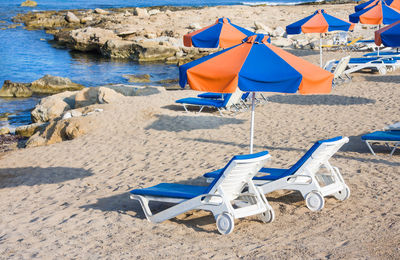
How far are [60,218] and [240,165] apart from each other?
2.61m

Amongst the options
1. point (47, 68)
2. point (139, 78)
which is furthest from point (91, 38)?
point (139, 78)

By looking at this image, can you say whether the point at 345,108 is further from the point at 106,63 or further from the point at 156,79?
the point at 106,63

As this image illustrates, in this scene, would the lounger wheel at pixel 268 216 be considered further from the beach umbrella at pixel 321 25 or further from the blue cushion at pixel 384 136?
the beach umbrella at pixel 321 25

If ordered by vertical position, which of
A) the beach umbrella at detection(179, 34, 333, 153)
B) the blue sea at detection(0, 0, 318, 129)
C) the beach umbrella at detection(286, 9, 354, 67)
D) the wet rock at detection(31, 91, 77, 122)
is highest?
the beach umbrella at detection(179, 34, 333, 153)

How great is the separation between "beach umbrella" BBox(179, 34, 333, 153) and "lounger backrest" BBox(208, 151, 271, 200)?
2.87 feet

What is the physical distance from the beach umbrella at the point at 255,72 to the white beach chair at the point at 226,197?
875 millimetres

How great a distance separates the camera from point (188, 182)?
7.47 metres

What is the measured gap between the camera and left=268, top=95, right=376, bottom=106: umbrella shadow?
41.9 feet

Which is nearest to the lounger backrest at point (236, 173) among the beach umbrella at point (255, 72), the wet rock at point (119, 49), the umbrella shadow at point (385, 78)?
the beach umbrella at point (255, 72)

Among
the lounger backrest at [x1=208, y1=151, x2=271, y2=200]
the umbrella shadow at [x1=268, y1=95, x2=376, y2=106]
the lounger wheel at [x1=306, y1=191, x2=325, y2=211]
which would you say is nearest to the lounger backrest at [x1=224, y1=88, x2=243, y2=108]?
the umbrella shadow at [x1=268, y1=95, x2=376, y2=106]

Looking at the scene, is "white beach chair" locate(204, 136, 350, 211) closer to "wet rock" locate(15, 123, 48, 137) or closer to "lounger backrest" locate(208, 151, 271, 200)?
"lounger backrest" locate(208, 151, 271, 200)

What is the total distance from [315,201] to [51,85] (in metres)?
17.0

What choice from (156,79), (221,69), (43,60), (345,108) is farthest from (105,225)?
(43,60)

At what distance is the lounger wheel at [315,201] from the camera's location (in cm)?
589
